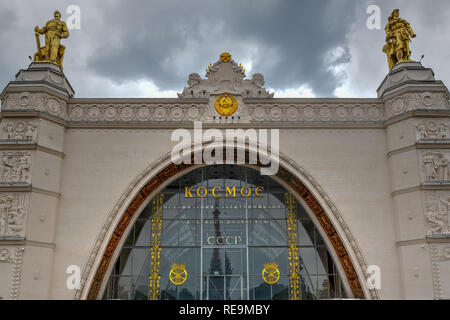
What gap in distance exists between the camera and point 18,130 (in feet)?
49.0

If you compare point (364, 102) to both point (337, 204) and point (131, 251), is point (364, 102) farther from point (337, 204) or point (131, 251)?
point (131, 251)

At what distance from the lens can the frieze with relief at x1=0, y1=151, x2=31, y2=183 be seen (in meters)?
→ 14.4

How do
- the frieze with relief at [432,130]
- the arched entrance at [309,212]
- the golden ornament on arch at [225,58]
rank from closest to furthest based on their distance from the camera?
the arched entrance at [309,212] → the frieze with relief at [432,130] → the golden ornament on arch at [225,58]

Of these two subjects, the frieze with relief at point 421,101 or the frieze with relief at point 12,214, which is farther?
the frieze with relief at point 421,101

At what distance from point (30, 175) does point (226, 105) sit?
675 cm

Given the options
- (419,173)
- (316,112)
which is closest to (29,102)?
(316,112)

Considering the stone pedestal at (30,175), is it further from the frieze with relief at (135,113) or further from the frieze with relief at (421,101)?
the frieze with relief at (421,101)

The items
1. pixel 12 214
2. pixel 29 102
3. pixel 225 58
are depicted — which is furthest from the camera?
pixel 225 58

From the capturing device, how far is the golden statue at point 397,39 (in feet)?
54.0

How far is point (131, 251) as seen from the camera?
15.6 meters

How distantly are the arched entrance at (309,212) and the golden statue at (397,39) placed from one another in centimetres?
559

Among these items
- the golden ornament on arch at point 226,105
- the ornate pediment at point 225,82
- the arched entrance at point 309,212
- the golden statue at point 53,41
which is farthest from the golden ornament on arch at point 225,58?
the golden statue at point 53,41

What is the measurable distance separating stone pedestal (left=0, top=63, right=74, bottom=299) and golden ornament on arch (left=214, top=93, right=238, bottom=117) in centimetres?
514

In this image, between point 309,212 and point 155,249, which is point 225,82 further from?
point 155,249
